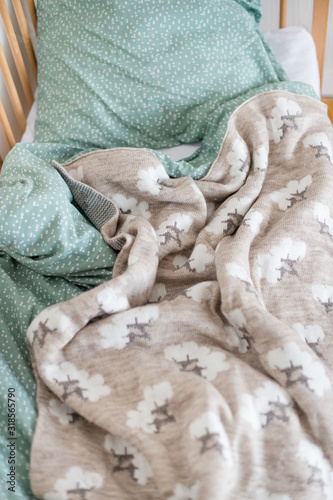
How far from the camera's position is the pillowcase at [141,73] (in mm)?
1234

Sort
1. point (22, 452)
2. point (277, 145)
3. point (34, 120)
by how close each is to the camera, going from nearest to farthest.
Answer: point (22, 452) → point (277, 145) → point (34, 120)

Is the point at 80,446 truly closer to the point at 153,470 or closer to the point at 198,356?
the point at 153,470

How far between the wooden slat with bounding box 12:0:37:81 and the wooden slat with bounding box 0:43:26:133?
16 cm

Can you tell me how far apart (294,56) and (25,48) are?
0.81m

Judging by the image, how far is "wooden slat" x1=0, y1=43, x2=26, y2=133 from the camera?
1.33 m

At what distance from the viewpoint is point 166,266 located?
101cm

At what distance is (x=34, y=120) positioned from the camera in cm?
142

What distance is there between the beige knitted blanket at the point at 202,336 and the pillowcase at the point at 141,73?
14 cm

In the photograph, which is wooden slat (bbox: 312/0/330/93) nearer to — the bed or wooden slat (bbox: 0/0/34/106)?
the bed

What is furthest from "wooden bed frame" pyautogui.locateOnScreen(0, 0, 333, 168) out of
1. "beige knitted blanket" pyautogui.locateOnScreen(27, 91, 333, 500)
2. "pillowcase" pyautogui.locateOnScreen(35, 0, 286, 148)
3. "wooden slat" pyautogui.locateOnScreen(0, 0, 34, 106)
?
"beige knitted blanket" pyautogui.locateOnScreen(27, 91, 333, 500)

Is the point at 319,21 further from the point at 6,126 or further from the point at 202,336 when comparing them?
the point at 202,336

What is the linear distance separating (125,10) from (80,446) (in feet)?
3.41

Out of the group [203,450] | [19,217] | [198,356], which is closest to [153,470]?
[203,450]

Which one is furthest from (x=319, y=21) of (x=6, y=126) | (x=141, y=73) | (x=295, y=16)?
(x=6, y=126)
